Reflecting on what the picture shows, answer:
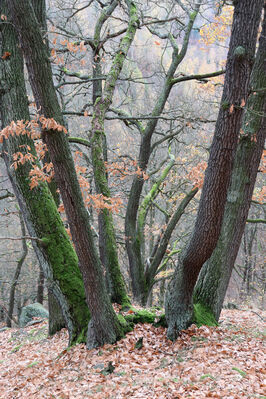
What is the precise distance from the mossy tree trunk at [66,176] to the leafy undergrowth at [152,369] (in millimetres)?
369

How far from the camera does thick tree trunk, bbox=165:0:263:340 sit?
3395mm

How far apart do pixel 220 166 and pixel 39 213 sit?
283 centimetres

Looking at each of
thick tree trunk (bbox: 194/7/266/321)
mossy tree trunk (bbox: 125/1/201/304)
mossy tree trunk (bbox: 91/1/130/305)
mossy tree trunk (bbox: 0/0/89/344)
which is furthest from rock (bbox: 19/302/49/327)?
thick tree trunk (bbox: 194/7/266/321)

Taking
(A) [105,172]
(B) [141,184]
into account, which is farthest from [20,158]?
(B) [141,184]

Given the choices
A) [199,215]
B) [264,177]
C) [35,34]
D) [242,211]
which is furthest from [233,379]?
[264,177]

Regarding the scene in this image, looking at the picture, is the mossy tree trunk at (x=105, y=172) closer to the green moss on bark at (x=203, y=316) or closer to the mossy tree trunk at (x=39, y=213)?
the mossy tree trunk at (x=39, y=213)

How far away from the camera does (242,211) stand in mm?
5121

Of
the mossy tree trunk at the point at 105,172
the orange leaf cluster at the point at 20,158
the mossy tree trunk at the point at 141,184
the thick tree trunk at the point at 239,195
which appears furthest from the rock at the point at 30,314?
the orange leaf cluster at the point at 20,158

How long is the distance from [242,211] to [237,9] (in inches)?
112

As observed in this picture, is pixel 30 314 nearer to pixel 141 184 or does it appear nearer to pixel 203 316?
pixel 141 184

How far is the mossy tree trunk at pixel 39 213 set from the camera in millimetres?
4820

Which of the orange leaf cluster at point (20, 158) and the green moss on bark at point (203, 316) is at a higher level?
the orange leaf cluster at point (20, 158)

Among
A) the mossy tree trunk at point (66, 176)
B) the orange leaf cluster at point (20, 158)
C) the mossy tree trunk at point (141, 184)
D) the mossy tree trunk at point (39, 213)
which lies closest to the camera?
the mossy tree trunk at point (66, 176)

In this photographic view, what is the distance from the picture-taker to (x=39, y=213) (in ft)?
16.5
